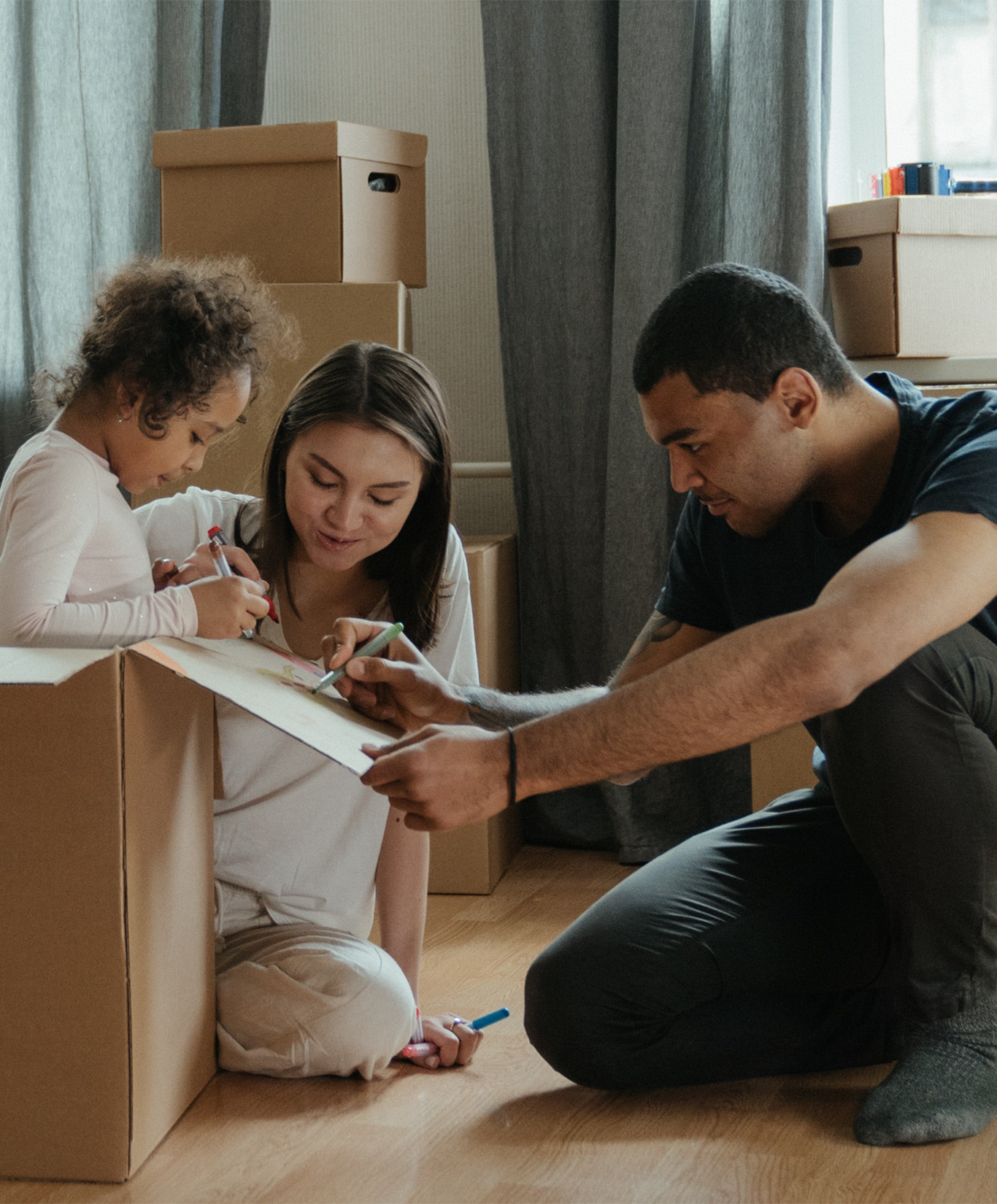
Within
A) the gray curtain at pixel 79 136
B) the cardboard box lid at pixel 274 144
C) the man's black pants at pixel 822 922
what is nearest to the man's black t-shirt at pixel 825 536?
the man's black pants at pixel 822 922

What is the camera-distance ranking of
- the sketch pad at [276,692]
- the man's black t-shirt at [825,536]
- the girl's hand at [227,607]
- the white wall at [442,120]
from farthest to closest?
the white wall at [442,120]
the girl's hand at [227,607]
the man's black t-shirt at [825,536]
the sketch pad at [276,692]

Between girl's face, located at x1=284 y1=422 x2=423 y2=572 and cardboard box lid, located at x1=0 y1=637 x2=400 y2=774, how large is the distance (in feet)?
0.76

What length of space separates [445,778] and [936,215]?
134 cm

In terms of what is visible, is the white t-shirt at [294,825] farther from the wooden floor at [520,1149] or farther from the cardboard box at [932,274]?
the cardboard box at [932,274]

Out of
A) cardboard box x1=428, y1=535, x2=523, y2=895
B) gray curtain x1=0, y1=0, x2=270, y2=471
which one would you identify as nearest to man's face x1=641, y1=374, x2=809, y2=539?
cardboard box x1=428, y1=535, x2=523, y2=895

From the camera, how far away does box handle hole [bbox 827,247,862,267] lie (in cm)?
199

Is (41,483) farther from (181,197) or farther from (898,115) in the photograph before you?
(898,115)

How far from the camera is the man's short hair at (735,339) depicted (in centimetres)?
113

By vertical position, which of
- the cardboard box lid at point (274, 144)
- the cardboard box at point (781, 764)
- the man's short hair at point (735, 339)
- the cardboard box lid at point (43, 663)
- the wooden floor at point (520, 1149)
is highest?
the cardboard box lid at point (274, 144)

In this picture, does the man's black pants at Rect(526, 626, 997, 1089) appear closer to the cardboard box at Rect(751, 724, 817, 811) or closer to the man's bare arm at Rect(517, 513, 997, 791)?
the man's bare arm at Rect(517, 513, 997, 791)

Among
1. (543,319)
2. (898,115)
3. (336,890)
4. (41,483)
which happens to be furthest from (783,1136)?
(898,115)

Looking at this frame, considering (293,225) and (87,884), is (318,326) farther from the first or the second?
(87,884)

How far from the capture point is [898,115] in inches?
89.9

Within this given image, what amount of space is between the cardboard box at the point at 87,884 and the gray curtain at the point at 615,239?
1165 mm
